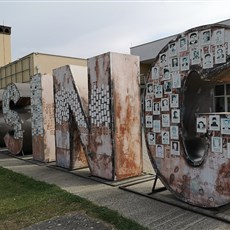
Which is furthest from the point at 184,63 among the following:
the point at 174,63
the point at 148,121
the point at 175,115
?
the point at 148,121

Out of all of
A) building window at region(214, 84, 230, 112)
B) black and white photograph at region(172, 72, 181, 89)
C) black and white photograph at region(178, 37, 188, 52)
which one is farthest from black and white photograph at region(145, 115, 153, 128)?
building window at region(214, 84, 230, 112)

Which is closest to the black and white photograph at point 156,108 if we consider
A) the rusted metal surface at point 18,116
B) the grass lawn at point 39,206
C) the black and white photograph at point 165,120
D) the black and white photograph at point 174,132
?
the black and white photograph at point 165,120

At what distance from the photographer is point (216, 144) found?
508 centimetres

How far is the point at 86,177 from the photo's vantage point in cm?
799

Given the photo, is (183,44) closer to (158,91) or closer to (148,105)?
(158,91)

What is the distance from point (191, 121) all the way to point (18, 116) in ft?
24.5

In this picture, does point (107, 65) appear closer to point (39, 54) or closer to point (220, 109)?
point (220, 109)

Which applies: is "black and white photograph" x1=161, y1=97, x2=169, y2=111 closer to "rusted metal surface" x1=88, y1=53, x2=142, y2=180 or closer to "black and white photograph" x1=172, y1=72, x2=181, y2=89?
"black and white photograph" x1=172, y1=72, x2=181, y2=89

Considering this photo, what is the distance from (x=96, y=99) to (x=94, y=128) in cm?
67

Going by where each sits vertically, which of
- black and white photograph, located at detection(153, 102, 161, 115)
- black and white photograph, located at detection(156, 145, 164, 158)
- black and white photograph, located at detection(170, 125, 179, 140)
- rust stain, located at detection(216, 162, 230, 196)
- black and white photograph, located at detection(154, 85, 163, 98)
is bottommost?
rust stain, located at detection(216, 162, 230, 196)

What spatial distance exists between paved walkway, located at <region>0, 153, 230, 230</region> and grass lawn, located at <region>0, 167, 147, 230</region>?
228 mm

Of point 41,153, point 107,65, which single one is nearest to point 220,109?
point 41,153

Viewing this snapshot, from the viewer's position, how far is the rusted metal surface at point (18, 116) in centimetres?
1166

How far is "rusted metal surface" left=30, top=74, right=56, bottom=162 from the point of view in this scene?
10.4 meters
